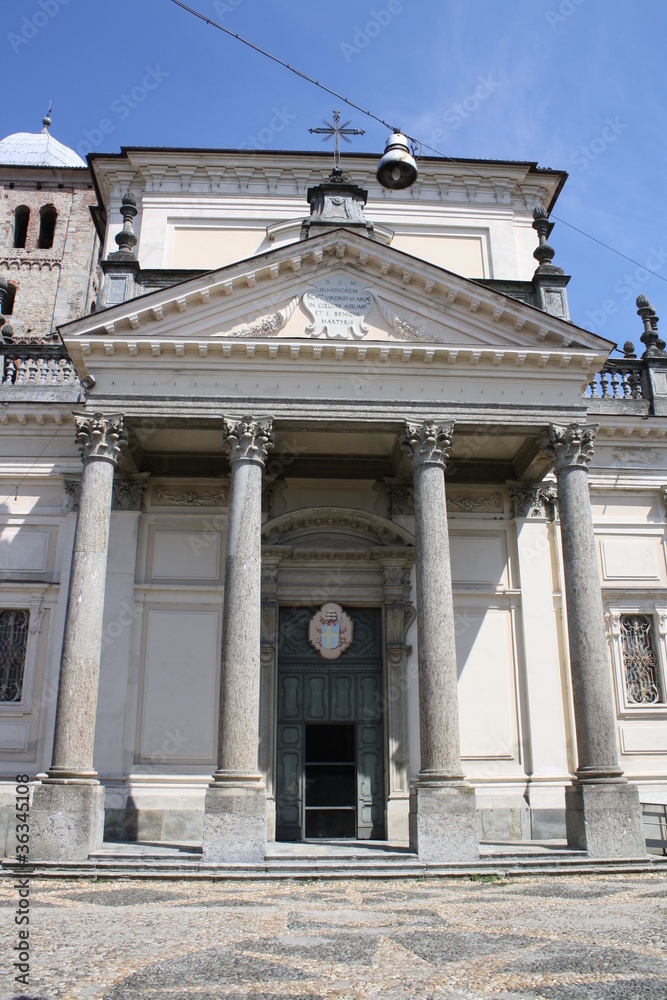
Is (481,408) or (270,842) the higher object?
(481,408)

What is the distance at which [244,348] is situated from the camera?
1412 centimetres

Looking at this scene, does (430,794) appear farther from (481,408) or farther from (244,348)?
(244,348)

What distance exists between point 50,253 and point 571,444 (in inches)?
863

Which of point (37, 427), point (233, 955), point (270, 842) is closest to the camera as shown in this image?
point (233, 955)

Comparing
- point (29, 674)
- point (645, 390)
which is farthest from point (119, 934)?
point (645, 390)

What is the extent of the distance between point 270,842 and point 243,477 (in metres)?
6.29

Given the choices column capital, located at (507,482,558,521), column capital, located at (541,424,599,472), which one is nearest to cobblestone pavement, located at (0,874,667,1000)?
column capital, located at (541,424,599,472)

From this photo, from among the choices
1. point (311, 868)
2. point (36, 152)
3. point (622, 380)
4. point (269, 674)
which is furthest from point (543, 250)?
point (36, 152)

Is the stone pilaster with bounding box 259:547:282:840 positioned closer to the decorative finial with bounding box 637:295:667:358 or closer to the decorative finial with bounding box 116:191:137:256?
the decorative finial with bounding box 116:191:137:256

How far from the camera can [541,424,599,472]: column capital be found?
14.2 metres

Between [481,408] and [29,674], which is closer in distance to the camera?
[481,408]

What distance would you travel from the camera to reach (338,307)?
14711 millimetres

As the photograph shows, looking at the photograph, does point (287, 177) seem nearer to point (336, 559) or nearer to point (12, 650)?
point (336, 559)

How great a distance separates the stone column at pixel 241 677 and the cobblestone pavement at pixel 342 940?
3.39 ft
